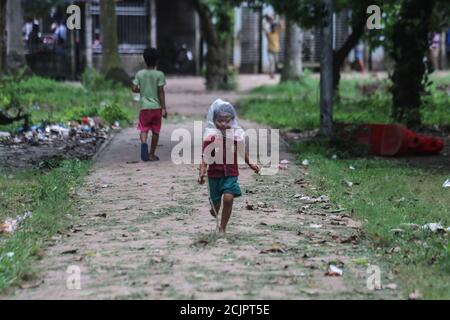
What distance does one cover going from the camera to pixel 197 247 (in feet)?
26.4

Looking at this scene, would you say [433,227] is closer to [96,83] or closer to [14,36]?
[96,83]

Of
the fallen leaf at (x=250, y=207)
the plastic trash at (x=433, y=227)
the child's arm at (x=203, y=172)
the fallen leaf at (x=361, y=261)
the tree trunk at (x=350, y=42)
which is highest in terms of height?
the tree trunk at (x=350, y=42)

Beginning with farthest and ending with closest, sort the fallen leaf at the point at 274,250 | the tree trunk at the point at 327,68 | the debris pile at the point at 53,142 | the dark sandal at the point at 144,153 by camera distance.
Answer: the tree trunk at the point at 327,68 < the debris pile at the point at 53,142 < the dark sandal at the point at 144,153 < the fallen leaf at the point at 274,250

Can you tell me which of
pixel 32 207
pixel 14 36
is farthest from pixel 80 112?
pixel 32 207

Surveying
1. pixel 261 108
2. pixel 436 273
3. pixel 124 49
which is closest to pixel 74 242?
pixel 436 273

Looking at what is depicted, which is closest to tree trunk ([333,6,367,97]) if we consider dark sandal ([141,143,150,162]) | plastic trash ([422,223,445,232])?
dark sandal ([141,143,150,162])

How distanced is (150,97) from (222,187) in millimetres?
5049

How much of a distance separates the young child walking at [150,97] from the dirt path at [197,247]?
1.58 meters

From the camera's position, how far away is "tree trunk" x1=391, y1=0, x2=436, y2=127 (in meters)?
17.0

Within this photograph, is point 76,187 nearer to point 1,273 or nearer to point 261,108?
point 1,273

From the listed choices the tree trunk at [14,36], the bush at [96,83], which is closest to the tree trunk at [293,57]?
the bush at [96,83]

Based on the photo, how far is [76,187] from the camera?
1127 cm

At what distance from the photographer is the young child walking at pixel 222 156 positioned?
852 centimetres

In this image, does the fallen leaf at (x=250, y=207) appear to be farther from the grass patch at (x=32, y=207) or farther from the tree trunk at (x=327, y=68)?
the tree trunk at (x=327, y=68)
